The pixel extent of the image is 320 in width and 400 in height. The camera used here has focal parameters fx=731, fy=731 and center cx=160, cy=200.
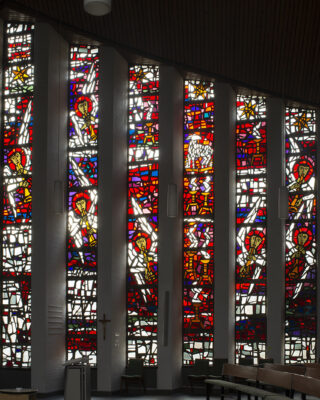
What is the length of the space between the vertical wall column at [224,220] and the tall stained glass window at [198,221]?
28 centimetres

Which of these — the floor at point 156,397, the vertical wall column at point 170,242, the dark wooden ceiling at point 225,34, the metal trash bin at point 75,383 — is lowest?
the floor at point 156,397

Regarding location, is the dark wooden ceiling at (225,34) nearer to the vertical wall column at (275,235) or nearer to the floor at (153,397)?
the vertical wall column at (275,235)

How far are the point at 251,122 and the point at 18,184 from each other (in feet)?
15.0

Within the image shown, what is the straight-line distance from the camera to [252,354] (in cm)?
1305

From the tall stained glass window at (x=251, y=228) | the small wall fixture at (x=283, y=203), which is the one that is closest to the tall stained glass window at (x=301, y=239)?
the tall stained glass window at (x=251, y=228)

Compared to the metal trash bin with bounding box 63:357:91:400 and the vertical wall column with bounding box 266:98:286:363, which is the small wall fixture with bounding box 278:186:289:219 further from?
the metal trash bin with bounding box 63:357:91:400

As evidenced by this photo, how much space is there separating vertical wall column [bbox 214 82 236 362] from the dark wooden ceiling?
1.14m

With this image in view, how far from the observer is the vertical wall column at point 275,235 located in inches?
500

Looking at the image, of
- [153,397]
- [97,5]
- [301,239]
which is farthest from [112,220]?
[97,5]

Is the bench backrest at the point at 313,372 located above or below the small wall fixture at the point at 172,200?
below

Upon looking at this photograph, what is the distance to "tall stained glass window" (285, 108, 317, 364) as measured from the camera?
42.3 ft

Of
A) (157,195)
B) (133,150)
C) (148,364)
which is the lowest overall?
(148,364)

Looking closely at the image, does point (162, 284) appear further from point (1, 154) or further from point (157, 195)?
point (1, 154)

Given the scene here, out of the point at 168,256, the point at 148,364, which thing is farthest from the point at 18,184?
the point at 148,364
